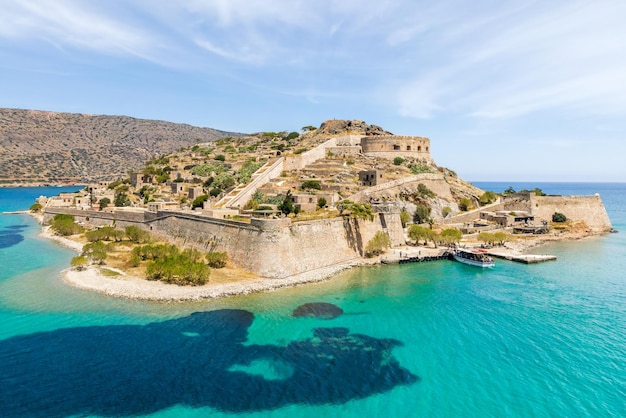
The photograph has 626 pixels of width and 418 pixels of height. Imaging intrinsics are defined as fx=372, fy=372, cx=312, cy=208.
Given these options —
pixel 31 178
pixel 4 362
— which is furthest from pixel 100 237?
pixel 31 178

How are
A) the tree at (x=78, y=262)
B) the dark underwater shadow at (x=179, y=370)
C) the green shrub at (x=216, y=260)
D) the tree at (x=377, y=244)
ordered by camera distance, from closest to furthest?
the dark underwater shadow at (x=179, y=370), the green shrub at (x=216, y=260), the tree at (x=78, y=262), the tree at (x=377, y=244)

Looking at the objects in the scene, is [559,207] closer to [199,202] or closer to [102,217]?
[199,202]

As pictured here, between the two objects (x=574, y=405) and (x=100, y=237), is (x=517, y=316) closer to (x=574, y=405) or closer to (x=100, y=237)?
(x=574, y=405)

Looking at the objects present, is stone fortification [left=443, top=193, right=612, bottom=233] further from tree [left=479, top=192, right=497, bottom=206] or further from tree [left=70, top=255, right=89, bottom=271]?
tree [left=70, top=255, right=89, bottom=271]

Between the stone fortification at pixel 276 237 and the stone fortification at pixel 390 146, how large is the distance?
22.5 m

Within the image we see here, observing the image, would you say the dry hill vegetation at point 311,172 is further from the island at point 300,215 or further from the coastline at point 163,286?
the coastline at point 163,286

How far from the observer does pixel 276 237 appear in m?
29.1

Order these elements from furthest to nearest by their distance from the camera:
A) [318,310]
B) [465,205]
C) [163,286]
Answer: [465,205], [163,286], [318,310]

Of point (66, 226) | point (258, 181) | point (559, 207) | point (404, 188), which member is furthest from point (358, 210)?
point (559, 207)

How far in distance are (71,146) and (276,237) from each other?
173 meters

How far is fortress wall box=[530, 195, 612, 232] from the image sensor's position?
180 ft

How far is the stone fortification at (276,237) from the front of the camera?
2902cm

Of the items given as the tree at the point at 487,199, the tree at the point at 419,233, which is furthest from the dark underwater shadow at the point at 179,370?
the tree at the point at 487,199

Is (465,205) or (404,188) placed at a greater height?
(404,188)
